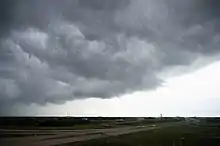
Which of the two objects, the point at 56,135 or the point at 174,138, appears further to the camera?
the point at 56,135

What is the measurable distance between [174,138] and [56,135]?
4.05m

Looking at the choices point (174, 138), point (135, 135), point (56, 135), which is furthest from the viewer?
point (56, 135)

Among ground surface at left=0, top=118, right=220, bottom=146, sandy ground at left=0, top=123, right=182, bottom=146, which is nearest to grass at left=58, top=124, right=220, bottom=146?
ground surface at left=0, top=118, right=220, bottom=146

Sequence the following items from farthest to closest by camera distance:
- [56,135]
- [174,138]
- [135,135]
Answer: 1. [56,135]
2. [135,135]
3. [174,138]

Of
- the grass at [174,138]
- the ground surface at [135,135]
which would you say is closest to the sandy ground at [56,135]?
the ground surface at [135,135]

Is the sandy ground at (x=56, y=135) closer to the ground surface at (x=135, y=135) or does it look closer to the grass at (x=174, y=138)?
the ground surface at (x=135, y=135)

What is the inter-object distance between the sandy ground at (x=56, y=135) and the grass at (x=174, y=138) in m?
0.56

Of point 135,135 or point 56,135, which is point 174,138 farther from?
point 56,135

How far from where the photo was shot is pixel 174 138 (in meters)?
7.30

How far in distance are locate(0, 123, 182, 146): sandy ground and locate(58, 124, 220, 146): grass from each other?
21.9 inches

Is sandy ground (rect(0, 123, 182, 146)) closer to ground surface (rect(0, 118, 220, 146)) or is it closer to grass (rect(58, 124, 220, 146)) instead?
ground surface (rect(0, 118, 220, 146))

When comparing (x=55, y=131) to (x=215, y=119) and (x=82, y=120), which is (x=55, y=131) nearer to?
(x=82, y=120)

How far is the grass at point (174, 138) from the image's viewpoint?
7.16 metres

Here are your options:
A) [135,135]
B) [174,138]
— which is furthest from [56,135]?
[174,138]
